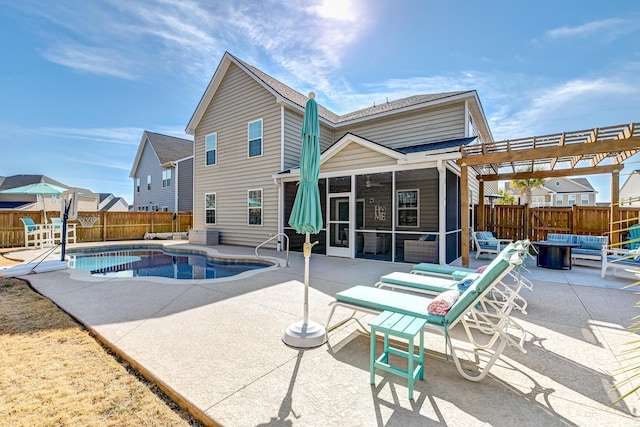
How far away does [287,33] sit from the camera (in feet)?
30.6

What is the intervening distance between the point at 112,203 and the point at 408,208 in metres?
40.6

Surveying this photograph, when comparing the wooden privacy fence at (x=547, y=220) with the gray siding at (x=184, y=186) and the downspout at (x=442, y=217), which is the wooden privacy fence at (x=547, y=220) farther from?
the gray siding at (x=184, y=186)

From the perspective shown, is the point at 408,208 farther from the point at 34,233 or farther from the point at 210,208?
the point at 34,233

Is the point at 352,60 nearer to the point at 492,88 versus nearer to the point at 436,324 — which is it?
the point at 492,88

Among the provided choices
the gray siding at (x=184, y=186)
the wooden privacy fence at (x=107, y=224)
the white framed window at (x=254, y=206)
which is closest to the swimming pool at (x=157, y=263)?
the white framed window at (x=254, y=206)

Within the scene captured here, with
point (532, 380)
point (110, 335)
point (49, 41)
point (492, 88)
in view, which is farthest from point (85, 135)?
point (532, 380)

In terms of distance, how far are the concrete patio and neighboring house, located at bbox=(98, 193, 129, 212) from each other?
38083mm

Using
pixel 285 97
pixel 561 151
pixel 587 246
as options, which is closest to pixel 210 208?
pixel 285 97

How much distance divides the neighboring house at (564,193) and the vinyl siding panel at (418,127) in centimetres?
2899

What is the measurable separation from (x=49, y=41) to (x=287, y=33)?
8.37 metres

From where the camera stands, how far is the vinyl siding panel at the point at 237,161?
38.2 feet

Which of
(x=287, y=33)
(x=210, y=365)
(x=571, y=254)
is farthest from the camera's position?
(x=287, y=33)

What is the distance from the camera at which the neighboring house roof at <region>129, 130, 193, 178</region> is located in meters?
22.3

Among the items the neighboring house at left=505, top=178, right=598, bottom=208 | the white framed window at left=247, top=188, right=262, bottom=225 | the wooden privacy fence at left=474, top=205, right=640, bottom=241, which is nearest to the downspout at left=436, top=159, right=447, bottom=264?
the wooden privacy fence at left=474, top=205, right=640, bottom=241
